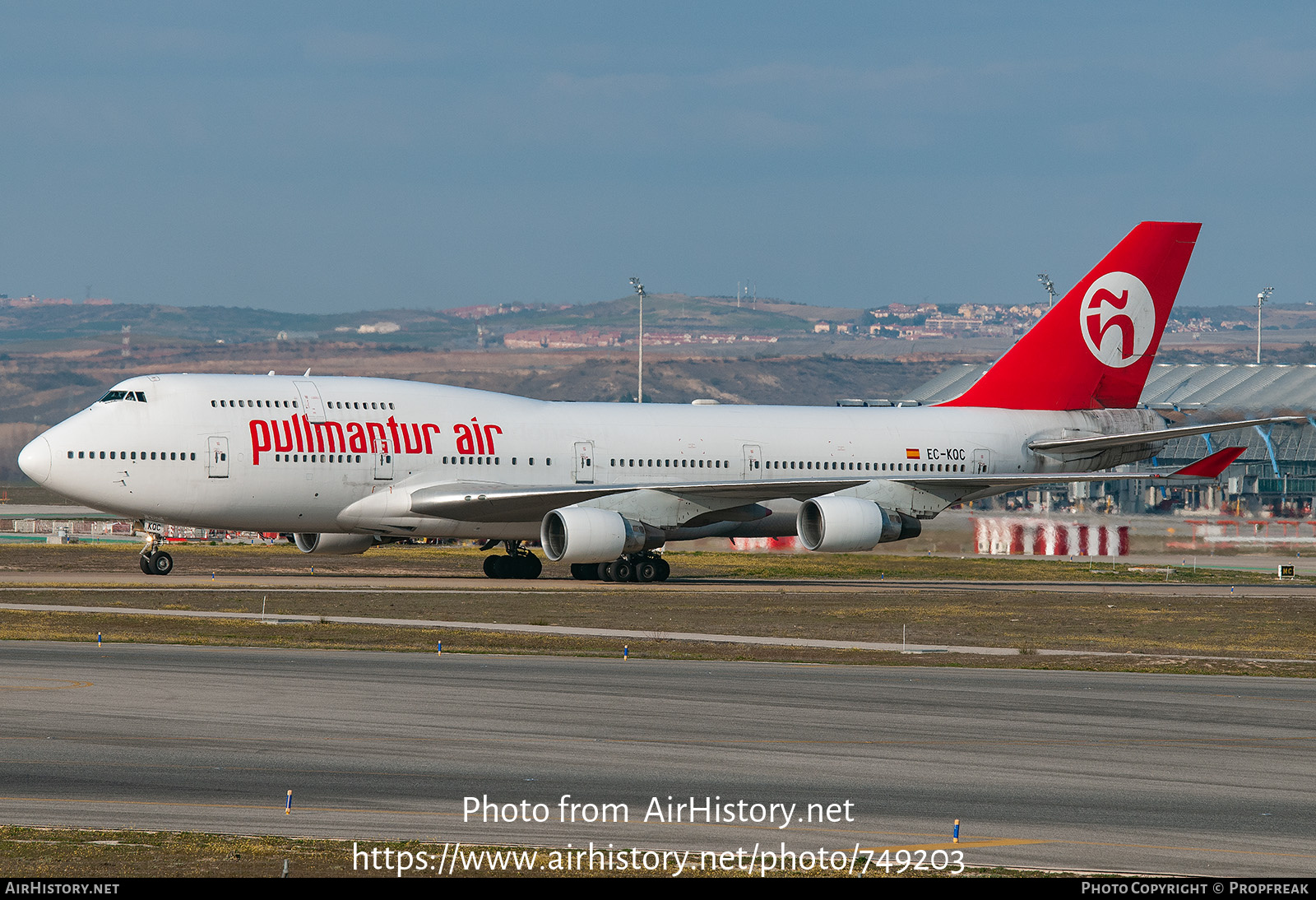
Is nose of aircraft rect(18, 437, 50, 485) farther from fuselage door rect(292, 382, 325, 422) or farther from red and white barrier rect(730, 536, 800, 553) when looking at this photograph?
red and white barrier rect(730, 536, 800, 553)

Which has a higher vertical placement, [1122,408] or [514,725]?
[1122,408]

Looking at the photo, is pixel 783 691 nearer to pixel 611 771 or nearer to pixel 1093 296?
pixel 611 771

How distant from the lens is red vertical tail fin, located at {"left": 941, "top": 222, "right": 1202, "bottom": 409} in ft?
163

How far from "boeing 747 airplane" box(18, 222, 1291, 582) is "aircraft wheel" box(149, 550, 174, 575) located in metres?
0.07

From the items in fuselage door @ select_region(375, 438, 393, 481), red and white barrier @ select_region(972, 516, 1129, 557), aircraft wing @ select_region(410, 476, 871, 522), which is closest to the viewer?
fuselage door @ select_region(375, 438, 393, 481)

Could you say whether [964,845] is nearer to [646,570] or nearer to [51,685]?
[51,685]

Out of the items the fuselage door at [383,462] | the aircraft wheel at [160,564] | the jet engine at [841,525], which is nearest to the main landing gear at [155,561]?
the aircraft wheel at [160,564]

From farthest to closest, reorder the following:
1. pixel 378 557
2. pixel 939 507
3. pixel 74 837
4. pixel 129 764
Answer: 1. pixel 378 557
2. pixel 939 507
3. pixel 129 764
4. pixel 74 837

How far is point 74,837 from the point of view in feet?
39.3

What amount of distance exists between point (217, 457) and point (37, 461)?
448 centimetres

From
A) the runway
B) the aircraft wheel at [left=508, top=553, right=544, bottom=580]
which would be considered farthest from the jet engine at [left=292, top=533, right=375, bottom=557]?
the runway

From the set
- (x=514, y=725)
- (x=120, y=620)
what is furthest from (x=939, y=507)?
(x=514, y=725)

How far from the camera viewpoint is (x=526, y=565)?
46.0 metres

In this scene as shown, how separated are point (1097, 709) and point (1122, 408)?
32272mm
